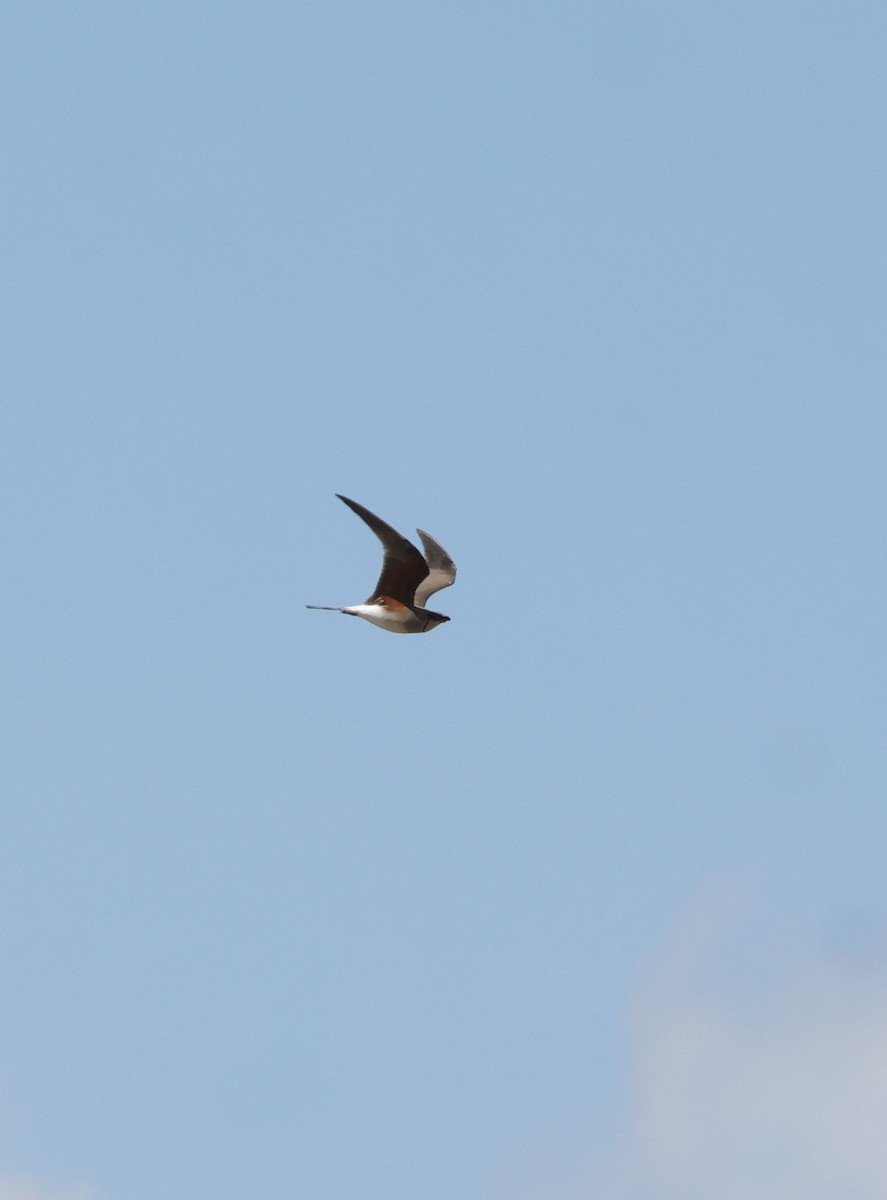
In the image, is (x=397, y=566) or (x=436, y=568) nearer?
(x=397, y=566)

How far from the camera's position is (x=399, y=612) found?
177ft

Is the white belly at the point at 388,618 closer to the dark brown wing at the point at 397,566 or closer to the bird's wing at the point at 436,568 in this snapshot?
the dark brown wing at the point at 397,566

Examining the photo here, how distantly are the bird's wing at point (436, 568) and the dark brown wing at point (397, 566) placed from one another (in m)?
6.19

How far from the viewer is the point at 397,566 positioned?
52.7 metres

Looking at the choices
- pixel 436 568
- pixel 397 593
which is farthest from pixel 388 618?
pixel 436 568

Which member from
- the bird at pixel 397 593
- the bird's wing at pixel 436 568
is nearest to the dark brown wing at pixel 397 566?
the bird at pixel 397 593

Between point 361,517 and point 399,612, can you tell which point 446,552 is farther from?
point 361,517

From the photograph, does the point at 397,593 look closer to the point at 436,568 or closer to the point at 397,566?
the point at 397,566

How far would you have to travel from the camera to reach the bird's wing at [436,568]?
60375 mm

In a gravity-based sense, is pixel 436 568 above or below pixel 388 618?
above

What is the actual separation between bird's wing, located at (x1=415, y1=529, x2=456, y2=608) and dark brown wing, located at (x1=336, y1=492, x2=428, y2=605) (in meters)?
6.19

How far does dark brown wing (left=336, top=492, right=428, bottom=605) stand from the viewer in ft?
167

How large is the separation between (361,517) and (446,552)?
493 inches

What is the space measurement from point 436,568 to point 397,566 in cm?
868
